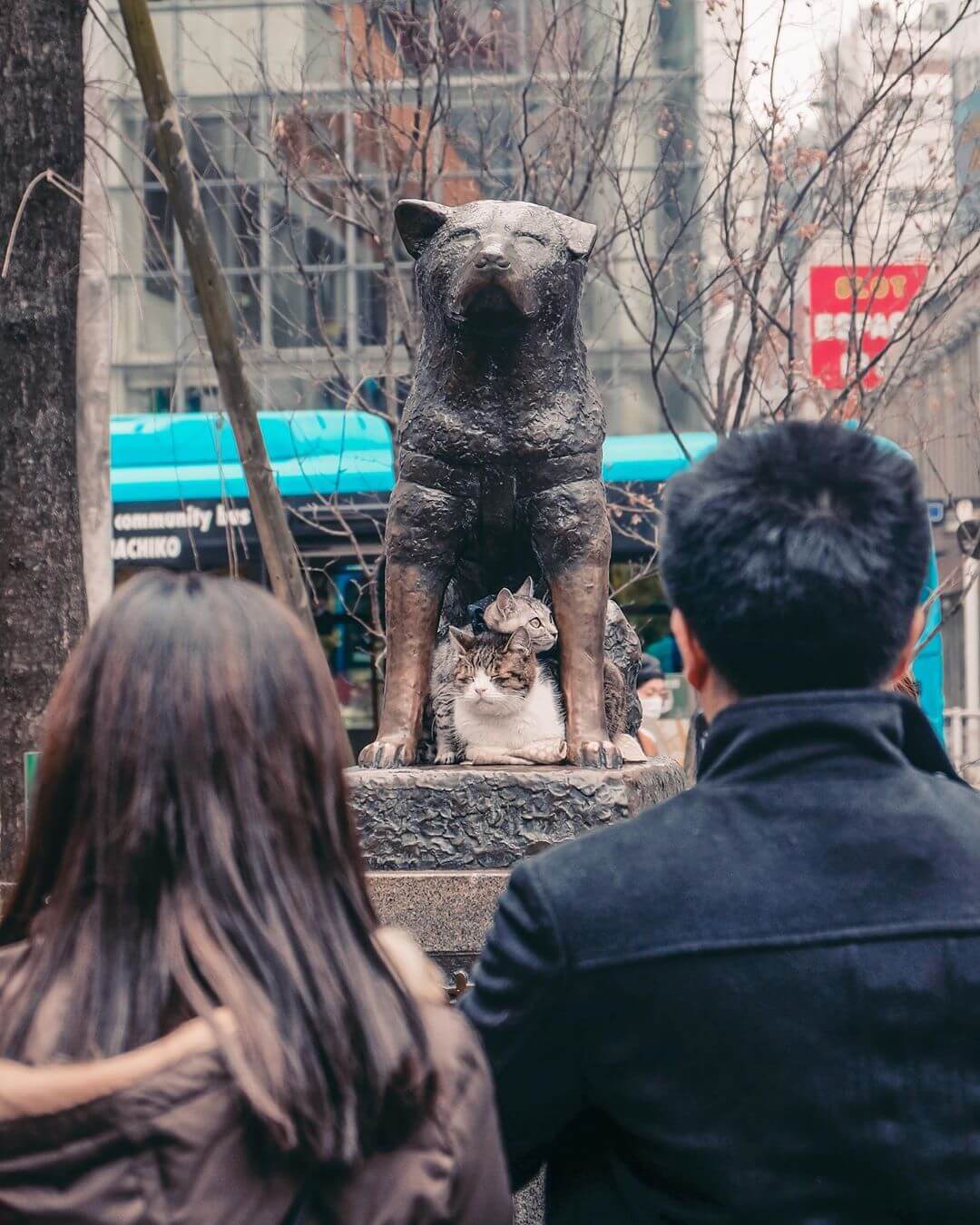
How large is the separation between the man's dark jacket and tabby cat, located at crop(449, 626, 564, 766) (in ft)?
7.82

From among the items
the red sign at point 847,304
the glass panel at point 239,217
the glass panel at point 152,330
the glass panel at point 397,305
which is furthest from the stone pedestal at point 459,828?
the glass panel at point 152,330

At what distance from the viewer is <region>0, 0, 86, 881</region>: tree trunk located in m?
5.99

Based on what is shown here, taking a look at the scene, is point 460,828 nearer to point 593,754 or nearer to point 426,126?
point 593,754

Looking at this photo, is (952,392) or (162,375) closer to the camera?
(952,392)

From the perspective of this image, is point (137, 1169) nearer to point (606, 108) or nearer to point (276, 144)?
point (276, 144)

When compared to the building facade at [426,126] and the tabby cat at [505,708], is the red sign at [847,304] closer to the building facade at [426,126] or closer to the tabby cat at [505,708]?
the building facade at [426,126]

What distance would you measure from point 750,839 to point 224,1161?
2.36 feet

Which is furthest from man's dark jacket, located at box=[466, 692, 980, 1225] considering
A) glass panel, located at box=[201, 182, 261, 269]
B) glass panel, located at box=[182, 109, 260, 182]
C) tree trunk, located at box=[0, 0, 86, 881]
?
glass panel, located at box=[201, 182, 261, 269]

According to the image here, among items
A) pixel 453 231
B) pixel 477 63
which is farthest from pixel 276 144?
pixel 453 231

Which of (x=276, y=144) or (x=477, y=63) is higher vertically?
(x=477, y=63)

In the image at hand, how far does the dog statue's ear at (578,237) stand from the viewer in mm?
4168

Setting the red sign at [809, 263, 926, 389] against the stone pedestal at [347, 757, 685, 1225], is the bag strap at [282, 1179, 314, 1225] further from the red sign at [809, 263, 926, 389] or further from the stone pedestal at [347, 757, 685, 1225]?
the red sign at [809, 263, 926, 389]

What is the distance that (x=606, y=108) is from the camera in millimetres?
9406

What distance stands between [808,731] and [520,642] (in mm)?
2517
